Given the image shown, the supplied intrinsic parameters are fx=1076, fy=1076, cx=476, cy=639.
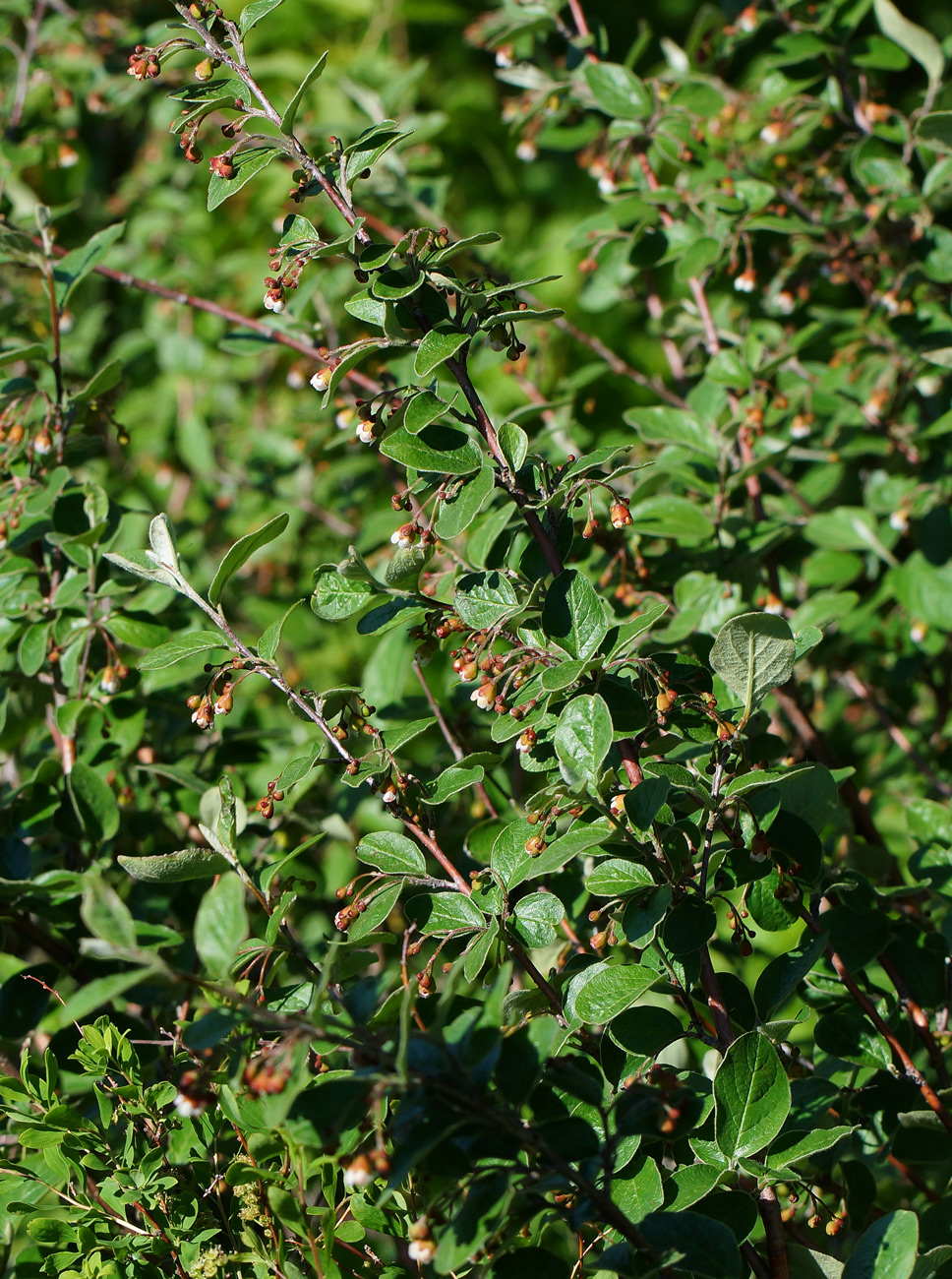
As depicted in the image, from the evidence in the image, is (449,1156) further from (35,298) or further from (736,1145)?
(35,298)

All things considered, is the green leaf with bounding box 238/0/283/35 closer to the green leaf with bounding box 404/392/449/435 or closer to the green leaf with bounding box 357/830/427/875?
the green leaf with bounding box 404/392/449/435

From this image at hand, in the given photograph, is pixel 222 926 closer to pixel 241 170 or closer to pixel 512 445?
pixel 512 445

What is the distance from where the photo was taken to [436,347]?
3.09 feet

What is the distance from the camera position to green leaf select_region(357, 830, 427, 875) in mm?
1039

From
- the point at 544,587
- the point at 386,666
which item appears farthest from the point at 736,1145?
the point at 386,666

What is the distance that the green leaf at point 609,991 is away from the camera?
0.90 metres

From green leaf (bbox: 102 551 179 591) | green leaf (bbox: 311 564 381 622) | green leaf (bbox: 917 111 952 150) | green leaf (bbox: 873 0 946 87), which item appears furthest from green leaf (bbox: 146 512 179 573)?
green leaf (bbox: 873 0 946 87)

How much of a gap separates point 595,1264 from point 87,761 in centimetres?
89

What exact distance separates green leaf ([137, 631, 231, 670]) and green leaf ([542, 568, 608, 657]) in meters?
0.31

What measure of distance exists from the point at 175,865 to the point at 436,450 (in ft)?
1.47

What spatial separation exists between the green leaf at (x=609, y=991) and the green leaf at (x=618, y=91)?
4.18 ft

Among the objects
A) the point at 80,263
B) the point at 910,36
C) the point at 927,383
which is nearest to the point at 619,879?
the point at 80,263

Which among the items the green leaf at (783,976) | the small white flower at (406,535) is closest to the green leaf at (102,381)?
the small white flower at (406,535)

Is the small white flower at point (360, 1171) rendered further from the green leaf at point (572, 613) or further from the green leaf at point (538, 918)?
the green leaf at point (572, 613)
